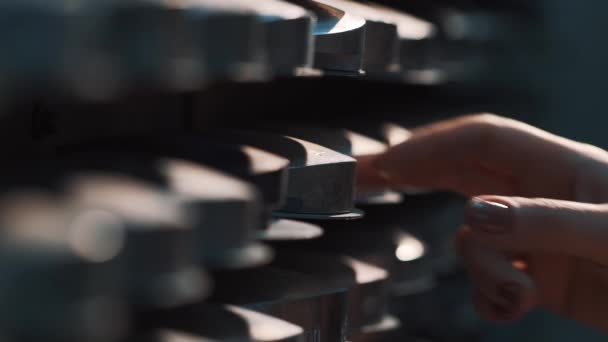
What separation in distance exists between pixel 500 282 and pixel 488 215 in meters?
0.12

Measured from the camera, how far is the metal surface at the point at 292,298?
1.70ft

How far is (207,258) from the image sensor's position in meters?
0.37

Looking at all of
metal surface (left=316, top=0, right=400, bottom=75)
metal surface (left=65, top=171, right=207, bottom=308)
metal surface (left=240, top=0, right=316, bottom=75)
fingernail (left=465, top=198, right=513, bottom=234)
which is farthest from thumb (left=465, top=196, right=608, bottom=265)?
metal surface (left=65, top=171, right=207, bottom=308)

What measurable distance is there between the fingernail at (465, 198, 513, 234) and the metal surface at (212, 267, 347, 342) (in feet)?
0.34

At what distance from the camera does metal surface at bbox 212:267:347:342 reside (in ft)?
1.70

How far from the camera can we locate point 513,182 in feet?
2.58

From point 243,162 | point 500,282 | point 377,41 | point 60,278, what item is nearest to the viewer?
point 60,278

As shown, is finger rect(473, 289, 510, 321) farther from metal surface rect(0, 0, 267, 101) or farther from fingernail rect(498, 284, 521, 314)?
metal surface rect(0, 0, 267, 101)

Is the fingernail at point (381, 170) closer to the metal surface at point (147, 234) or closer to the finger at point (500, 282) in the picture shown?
the finger at point (500, 282)

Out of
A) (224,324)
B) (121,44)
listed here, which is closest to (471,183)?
(224,324)

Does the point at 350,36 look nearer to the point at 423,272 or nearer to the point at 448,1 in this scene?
the point at 423,272

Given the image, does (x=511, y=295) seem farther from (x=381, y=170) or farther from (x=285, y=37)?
(x=285, y=37)

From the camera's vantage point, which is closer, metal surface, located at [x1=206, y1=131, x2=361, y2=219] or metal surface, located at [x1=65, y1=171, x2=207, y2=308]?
metal surface, located at [x1=65, y1=171, x2=207, y2=308]

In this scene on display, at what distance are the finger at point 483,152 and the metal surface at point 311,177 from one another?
17 cm
